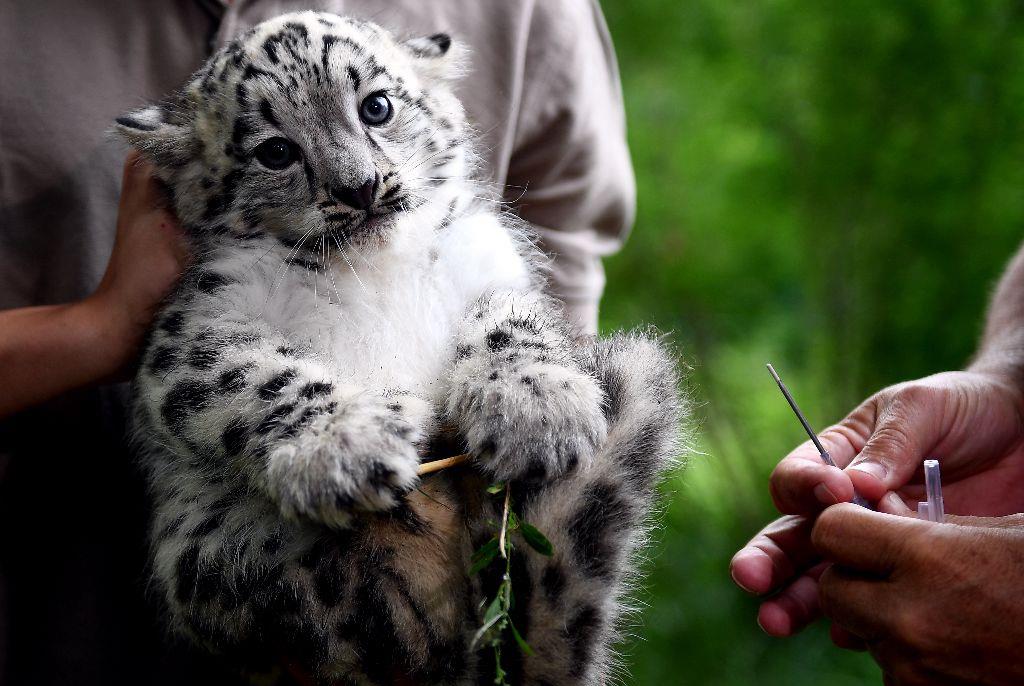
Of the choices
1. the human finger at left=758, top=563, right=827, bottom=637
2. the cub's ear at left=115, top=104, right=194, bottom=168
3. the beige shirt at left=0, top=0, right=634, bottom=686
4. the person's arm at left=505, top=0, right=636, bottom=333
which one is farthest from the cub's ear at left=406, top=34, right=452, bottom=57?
the human finger at left=758, top=563, right=827, bottom=637

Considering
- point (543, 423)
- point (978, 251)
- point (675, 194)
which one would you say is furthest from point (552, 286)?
point (978, 251)

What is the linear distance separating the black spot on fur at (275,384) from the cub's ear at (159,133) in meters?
0.59

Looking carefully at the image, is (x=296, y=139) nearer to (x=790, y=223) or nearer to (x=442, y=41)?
(x=442, y=41)

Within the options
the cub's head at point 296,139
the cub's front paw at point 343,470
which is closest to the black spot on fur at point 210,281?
the cub's head at point 296,139

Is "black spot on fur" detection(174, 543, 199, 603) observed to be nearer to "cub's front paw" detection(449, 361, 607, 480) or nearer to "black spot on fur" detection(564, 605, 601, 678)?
"cub's front paw" detection(449, 361, 607, 480)

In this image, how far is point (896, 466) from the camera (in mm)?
1720

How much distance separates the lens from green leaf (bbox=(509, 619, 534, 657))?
4.32 ft

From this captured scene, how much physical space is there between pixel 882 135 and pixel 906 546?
3.14 m

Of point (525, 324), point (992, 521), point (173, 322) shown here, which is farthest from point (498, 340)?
point (992, 521)

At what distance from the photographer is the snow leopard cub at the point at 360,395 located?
4.61 feet

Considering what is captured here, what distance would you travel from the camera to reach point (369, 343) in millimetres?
1693

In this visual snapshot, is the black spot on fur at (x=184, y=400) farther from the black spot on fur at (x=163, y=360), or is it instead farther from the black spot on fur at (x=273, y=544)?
the black spot on fur at (x=273, y=544)

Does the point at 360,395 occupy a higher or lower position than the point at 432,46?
lower

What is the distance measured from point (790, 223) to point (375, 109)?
3.14 m
